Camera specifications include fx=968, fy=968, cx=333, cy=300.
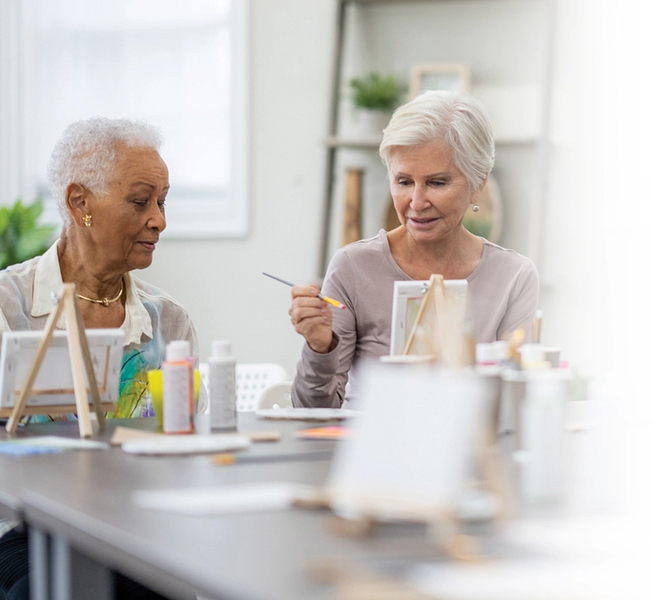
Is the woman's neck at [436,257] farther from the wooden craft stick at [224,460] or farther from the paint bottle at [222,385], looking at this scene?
the wooden craft stick at [224,460]

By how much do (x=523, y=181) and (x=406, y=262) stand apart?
5.97ft

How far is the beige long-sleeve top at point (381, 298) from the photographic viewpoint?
7.41 feet

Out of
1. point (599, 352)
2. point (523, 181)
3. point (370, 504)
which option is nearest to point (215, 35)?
point (523, 181)

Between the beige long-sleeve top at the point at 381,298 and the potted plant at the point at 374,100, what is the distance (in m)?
1.81

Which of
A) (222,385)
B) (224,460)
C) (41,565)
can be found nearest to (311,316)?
(222,385)

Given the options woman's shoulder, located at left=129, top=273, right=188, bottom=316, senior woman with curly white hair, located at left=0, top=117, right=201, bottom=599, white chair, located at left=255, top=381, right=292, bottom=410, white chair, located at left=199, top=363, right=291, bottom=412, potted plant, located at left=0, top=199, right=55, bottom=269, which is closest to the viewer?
senior woman with curly white hair, located at left=0, top=117, right=201, bottom=599

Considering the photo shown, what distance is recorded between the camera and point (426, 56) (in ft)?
13.7

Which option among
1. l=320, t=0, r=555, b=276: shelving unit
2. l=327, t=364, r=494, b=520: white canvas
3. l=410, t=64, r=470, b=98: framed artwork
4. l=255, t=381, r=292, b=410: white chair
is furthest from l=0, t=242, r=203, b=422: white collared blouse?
l=410, t=64, r=470, b=98: framed artwork

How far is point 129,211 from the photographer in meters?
2.12

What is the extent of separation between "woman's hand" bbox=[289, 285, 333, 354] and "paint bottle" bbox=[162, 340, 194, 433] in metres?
0.37

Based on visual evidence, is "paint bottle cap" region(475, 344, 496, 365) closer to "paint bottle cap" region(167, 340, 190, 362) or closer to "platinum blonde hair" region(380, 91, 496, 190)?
"paint bottle cap" region(167, 340, 190, 362)

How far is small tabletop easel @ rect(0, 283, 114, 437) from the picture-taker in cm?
168

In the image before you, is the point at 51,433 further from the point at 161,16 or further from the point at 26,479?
the point at 161,16

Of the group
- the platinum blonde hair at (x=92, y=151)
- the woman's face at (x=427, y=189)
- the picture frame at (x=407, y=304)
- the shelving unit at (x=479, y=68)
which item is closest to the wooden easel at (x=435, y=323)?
the picture frame at (x=407, y=304)
